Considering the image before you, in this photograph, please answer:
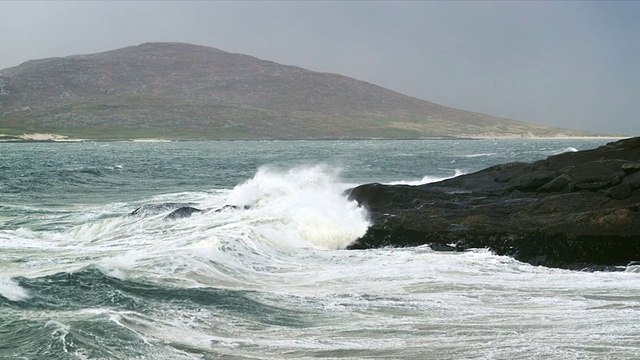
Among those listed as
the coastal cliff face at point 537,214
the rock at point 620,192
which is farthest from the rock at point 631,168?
the rock at point 620,192

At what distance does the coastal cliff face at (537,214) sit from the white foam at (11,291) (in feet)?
36.4

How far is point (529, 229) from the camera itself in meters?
22.9

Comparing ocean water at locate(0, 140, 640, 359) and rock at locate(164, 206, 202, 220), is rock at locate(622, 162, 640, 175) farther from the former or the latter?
rock at locate(164, 206, 202, 220)

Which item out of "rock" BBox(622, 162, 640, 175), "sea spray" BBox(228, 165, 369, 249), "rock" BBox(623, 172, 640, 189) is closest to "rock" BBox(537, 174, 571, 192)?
"rock" BBox(622, 162, 640, 175)

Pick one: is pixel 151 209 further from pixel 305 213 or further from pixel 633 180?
pixel 633 180

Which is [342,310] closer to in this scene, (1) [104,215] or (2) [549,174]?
(2) [549,174]

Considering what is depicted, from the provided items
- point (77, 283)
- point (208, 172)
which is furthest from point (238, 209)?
point (208, 172)

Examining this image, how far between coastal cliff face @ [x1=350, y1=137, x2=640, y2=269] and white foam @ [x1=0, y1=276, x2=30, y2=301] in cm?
1109

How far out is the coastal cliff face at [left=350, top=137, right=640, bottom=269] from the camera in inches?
836

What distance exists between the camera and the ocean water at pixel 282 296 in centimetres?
1292

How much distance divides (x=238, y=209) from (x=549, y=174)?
12789mm

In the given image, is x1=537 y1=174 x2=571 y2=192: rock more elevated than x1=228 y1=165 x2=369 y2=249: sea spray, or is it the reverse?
x1=537 y1=174 x2=571 y2=192: rock

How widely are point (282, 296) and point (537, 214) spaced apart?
1066 cm

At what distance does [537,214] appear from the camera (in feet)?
79.4
